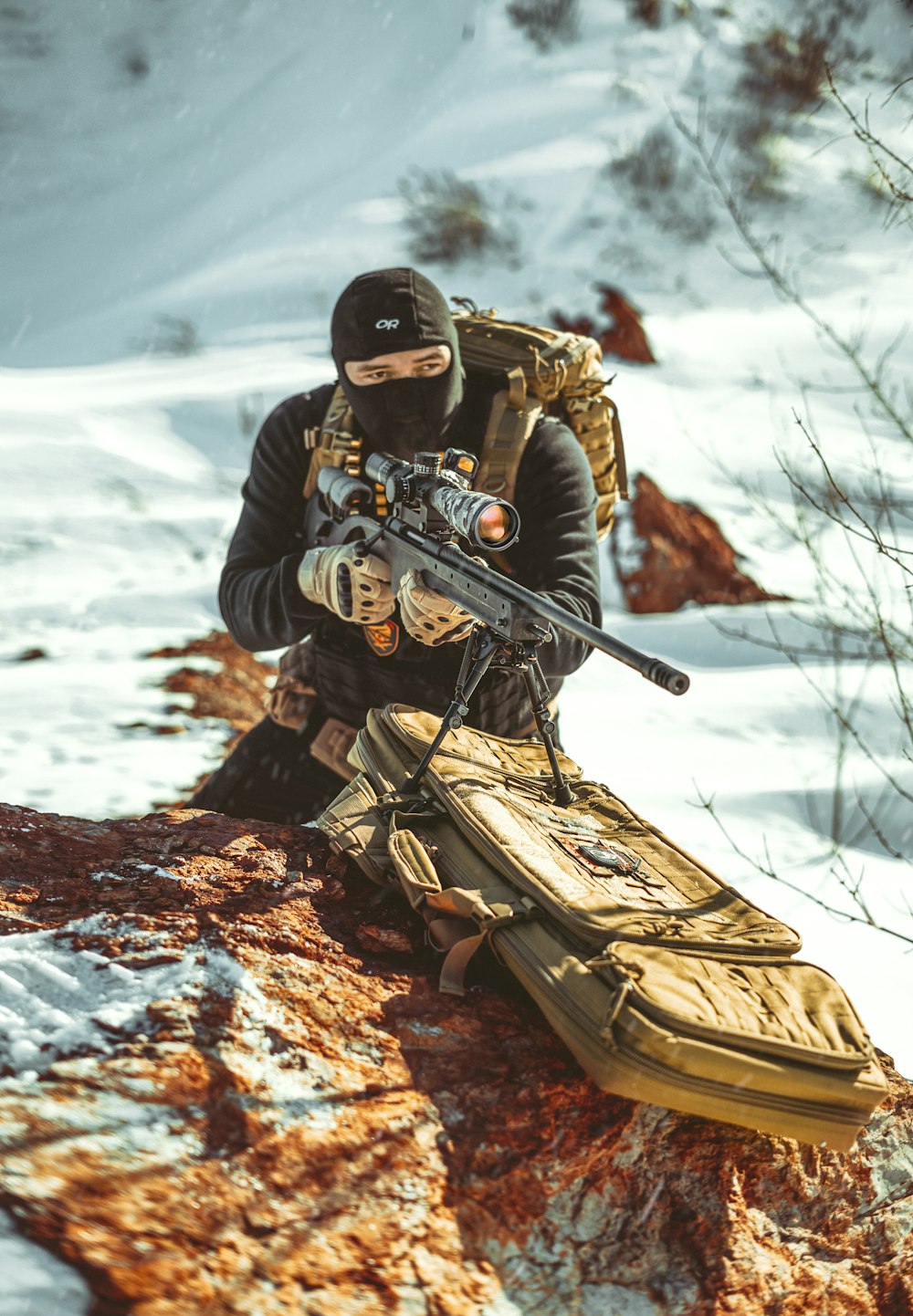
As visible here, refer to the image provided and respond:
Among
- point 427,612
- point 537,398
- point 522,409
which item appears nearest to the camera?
point 427,612

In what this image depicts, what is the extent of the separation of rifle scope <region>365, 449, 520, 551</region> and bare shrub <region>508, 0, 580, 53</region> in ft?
71.1

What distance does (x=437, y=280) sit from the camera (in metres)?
14.3

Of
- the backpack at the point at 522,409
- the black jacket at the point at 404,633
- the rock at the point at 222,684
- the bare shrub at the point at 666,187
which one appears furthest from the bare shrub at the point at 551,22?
the black jacket at the point at 404,633

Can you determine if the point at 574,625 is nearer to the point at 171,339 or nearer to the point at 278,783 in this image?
the point at 278,783

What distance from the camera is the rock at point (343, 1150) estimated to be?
3.73 ft

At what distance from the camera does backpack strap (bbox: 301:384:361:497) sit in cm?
272

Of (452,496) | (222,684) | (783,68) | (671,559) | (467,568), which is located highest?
(783,68)

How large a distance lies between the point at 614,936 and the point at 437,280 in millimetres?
13965

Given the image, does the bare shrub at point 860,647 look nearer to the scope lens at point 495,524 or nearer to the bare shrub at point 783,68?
the scope lens at point 495,524

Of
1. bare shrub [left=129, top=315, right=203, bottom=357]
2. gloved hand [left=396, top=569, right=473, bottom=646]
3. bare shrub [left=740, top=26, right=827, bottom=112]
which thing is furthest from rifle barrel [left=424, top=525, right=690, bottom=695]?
bare shrub [left=740, top=26, right=827, bottom=112]

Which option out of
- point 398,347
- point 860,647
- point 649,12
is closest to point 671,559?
point 860,647

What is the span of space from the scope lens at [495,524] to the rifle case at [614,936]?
48 cm

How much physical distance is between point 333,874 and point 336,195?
17834 mm

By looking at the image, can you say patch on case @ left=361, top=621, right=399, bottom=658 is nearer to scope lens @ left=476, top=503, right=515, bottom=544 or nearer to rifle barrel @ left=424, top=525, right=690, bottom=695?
rifle barrel @ left=424, top=525, right=690, bottom=695
